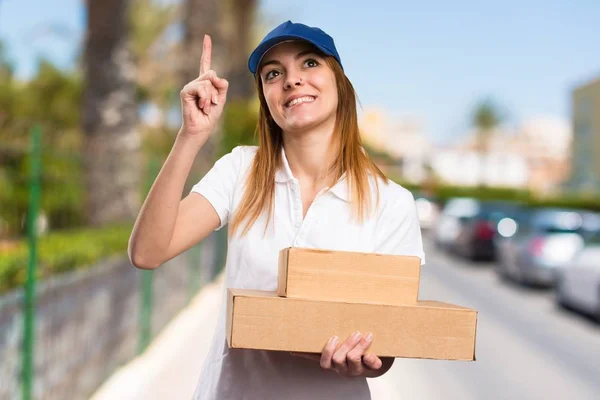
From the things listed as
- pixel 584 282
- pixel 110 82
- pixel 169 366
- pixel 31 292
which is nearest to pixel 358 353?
pixel 31 292

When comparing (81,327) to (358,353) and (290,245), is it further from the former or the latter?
(358,353)

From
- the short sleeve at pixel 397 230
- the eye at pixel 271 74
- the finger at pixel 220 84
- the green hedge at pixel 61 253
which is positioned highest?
the eye at pixel 271 74

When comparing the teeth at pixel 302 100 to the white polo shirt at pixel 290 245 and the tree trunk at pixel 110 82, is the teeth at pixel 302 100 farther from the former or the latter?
the tree trunk at pixel 110 82

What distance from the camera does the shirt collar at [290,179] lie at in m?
2.15

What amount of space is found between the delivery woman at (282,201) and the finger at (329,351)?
0.14m

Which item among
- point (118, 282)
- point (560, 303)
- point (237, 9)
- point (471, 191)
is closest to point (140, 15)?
point (237, 9)

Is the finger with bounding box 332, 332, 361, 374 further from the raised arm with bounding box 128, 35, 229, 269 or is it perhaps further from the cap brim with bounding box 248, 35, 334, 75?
the cap brim with bounding box 248, 35, 334, 75

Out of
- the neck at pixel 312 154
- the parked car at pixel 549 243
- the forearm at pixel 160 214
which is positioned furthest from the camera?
the parked car at pixel 549 243

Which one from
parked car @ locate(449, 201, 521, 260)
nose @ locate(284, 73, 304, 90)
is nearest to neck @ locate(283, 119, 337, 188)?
nose @ locate(284, 73, 304, 90)

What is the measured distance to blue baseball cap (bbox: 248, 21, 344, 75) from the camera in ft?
7.02

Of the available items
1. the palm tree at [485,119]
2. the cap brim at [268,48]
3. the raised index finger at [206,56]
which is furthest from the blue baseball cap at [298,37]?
the palm tree at [485,119]

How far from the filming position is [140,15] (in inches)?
1277

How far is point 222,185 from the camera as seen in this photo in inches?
87.0

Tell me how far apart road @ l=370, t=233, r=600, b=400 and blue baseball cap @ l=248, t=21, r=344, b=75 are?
4.82 metres
